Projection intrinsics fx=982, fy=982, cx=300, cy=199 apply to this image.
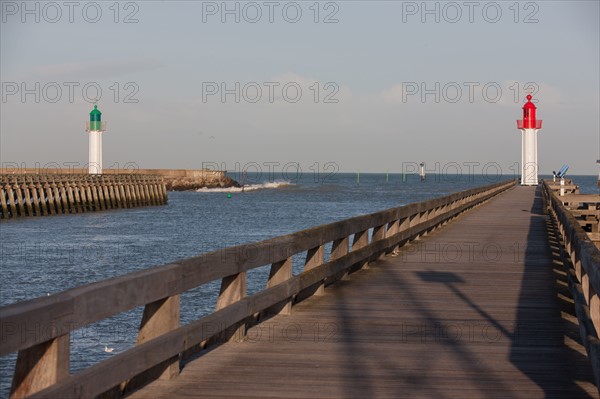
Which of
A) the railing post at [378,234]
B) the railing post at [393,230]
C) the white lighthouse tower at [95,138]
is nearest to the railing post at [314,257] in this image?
the railing post at [378,234]

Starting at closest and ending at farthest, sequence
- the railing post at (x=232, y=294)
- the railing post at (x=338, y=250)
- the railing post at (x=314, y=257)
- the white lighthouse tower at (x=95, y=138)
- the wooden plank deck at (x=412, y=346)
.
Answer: the wooden plank deck at (x=412, y=346) → the railing post at (x=232, y=294) → the railing post at (x=314, y=257) → the railing post at (x=338, y=250) → the white lighthouse tower at (x=95, y=138)

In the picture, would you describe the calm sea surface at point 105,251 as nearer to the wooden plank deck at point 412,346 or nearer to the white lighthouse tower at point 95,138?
the wooden plank deck at point 412,346

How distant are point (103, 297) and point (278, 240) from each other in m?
4.01

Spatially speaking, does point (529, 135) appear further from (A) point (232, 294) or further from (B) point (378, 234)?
(A) point (232, 294)

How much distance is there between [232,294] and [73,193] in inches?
2611

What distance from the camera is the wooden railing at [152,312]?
4715mm

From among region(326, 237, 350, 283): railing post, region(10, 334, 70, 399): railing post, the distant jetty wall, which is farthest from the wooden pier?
the distant jetty wall

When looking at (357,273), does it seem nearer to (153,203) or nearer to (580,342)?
(580,342)

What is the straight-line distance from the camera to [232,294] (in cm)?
806

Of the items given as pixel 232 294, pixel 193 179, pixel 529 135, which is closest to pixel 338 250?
pixel 232 294

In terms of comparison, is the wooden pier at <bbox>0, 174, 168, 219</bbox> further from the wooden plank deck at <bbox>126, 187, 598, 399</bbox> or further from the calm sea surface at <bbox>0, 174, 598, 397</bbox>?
the wooden plank deck at <bbox>126, 187, 598, 399</bbox>

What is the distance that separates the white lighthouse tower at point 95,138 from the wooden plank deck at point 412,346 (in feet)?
242

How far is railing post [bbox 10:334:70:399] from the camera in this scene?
471cm

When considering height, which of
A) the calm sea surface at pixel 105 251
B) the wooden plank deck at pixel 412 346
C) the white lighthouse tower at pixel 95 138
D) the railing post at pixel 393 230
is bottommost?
the calm sea surface at pixel 105 251
